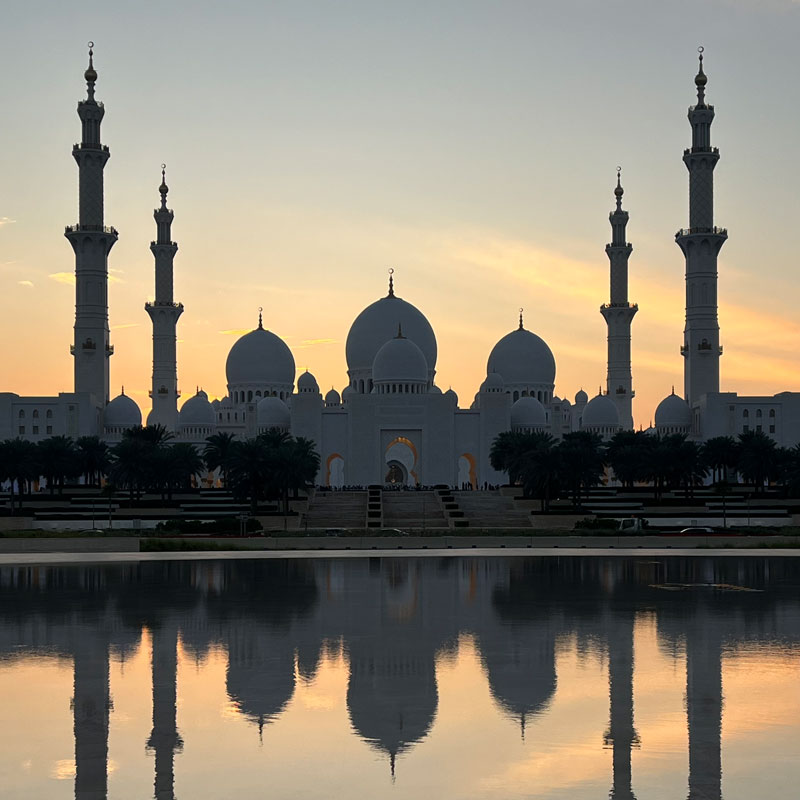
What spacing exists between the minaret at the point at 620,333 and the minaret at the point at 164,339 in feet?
122

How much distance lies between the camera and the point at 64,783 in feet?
39.1

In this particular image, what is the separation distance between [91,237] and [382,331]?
22.8 metres

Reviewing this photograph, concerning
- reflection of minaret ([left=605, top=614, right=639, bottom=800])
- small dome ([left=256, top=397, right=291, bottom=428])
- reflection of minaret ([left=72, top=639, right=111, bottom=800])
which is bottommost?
reflection of minaret ([left=72, top=639, right=111, bottom=800])

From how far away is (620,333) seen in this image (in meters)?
105

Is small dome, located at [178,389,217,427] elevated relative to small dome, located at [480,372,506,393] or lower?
lower

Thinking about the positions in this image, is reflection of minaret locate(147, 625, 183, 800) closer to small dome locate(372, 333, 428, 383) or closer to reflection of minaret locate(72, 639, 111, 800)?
reflection of minaret locate(72, 639, 111, 800)

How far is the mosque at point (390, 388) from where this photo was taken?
8650 centimetres

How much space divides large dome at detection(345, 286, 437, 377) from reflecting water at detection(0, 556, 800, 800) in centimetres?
6477

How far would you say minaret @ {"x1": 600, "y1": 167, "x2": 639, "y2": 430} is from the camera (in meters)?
105

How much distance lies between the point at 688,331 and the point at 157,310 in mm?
43770

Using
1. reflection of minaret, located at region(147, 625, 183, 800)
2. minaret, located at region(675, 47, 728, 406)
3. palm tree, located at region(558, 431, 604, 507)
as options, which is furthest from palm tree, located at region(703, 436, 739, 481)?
reflection of minaret, located at region(147, 625, 183, 800)

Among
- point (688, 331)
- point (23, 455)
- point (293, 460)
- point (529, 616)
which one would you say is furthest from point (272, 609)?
point (688, 331)

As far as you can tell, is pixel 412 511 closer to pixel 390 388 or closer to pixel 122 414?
pixel 390 388

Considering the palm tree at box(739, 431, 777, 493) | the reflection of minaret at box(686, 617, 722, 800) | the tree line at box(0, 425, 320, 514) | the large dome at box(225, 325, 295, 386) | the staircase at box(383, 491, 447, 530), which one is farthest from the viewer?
the large dome at box(225, 325, 295, 386)
